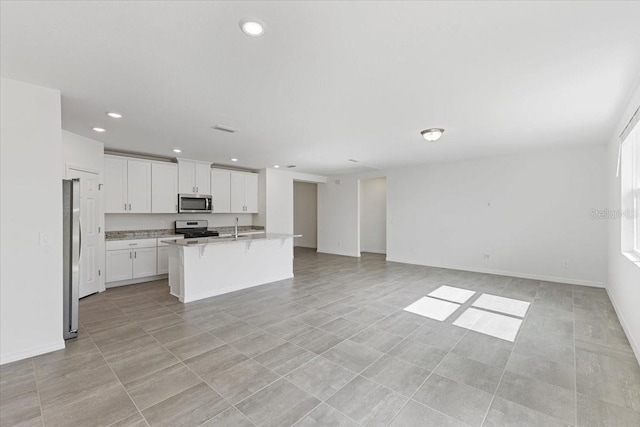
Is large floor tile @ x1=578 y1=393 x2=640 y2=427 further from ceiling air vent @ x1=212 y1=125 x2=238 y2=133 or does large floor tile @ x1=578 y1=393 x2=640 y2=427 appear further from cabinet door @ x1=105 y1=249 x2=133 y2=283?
cabinet door @ x1=105 y1=249 x2=133 y2=283

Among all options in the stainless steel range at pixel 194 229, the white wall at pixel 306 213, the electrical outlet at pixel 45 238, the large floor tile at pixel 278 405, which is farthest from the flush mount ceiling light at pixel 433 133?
the white wall at pixel 306 213

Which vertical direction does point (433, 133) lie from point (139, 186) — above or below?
above

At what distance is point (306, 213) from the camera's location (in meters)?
11.0

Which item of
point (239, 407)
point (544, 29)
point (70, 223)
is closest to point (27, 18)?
point (70, 223)

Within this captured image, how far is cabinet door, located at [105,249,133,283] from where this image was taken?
4.97 metres

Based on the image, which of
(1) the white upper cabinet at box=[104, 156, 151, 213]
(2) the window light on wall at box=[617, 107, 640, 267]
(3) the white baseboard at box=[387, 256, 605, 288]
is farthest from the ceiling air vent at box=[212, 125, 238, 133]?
(3) the white baseboard at box=[387, 256, 605, 288]

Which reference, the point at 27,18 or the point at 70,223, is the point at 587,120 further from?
the point at 70,223

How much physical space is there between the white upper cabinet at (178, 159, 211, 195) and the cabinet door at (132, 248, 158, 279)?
142 cm

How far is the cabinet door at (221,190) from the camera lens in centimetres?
675

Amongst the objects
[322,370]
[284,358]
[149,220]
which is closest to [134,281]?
[149,220]

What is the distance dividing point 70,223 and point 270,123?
2542mm

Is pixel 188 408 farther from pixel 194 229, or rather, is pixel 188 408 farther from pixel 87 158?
pixel 194 229

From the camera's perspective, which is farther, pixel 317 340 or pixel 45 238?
pixel 317 340

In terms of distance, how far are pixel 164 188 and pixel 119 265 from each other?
1.70m
